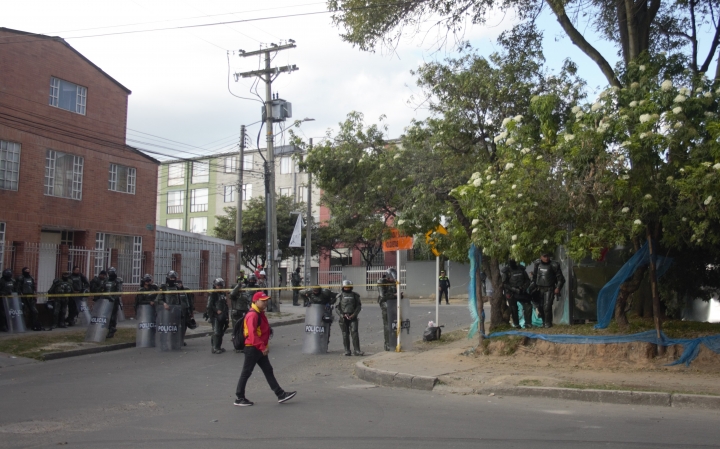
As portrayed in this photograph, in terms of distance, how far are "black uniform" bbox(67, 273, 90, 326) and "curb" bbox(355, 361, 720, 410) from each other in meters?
11.6

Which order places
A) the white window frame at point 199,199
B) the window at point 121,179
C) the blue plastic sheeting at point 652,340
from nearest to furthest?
the blue plastic sheeting at point 652,340 < the window at point 121,179 < the white window frame at point 199,199

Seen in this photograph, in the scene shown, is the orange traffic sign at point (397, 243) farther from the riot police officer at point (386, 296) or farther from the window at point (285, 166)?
the window at point (285, 166)

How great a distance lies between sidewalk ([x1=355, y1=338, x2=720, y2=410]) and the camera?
29.2 feet

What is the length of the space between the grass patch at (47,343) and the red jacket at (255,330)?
24.4 feet

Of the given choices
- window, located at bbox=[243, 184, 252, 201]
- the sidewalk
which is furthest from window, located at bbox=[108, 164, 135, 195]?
window, located at bbox=[243, 184, 252, 201]

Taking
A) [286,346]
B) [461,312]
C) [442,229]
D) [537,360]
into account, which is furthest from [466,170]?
[461,312]

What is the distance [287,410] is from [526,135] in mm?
6132

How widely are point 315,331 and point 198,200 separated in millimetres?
42663

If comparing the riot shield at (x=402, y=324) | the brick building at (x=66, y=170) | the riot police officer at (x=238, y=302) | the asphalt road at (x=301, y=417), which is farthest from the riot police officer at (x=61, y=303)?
the riot shield at (x=402, y=324)

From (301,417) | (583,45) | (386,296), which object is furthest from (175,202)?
(301,417)

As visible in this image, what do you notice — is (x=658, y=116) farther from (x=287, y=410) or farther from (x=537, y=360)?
(x=287, y=410)

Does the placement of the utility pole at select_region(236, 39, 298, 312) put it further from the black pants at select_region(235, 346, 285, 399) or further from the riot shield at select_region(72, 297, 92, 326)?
the black pants at select_region(235, 346, 285, 399)

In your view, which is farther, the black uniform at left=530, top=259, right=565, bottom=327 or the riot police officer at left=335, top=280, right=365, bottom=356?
the riot police officer at left=335, top=280, right=365, bottom=356

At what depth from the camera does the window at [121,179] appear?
24250mm
